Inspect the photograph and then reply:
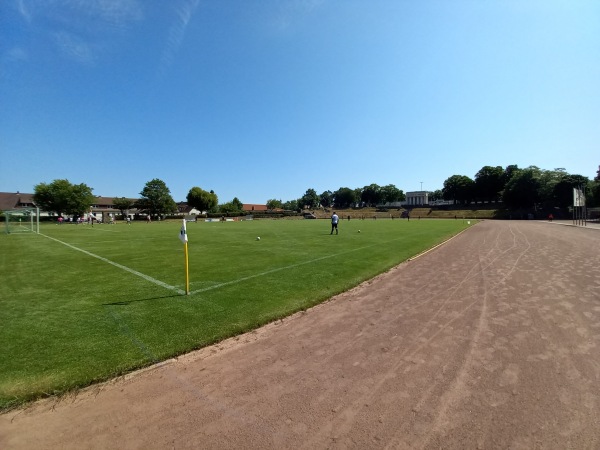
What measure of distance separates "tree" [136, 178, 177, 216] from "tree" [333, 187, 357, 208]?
373 ft

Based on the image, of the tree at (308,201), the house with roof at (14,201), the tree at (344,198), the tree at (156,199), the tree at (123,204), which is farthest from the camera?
the tree at (308,201)

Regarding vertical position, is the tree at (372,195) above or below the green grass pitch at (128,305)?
above

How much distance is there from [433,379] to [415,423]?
106 cm

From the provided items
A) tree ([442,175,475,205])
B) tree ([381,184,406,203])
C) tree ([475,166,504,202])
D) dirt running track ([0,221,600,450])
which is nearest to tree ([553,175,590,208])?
tree ([475,166,504,202])

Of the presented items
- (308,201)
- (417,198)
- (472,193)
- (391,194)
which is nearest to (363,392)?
(472,193)

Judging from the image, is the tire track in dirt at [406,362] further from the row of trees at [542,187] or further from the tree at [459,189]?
the tree at [459,189]

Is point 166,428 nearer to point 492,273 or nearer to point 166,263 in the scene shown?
point 166,263

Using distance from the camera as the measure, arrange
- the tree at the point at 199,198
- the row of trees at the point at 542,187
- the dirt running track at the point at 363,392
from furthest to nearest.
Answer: the tree at the point at 199,198 < the row of trees at the point at 542,187 < the dirt running track at the point at 363,392

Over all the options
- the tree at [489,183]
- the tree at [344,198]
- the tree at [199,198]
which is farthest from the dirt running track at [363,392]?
the tree at [344,198]

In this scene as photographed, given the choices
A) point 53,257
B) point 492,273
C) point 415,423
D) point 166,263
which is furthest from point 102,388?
point 53,257

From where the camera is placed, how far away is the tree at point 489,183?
118838mm

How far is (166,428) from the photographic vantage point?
325 centimetres

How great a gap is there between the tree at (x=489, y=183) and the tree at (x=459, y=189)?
328 cm

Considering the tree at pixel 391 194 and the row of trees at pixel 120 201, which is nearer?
the row of trees at pixel 120 201
